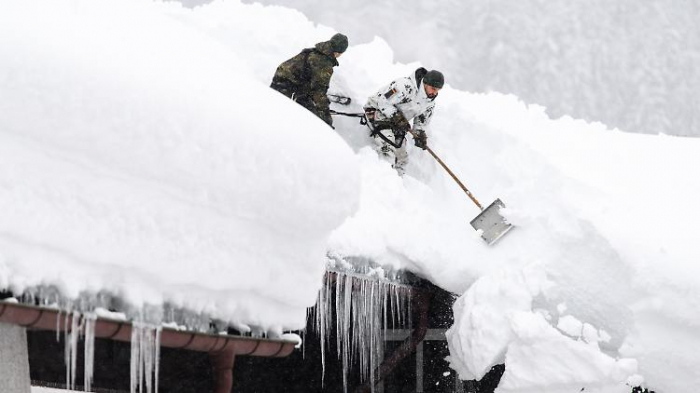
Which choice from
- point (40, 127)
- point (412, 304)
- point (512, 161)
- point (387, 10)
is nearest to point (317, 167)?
point (40, 127)

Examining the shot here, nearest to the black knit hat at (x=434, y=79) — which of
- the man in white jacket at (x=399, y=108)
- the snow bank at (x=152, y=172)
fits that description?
the man in white jacket at (x=399, y=108)

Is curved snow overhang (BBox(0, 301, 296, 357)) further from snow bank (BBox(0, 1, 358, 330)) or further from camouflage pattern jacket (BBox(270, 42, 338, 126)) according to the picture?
camouflage pattern jacket (BBox(270, 42, 338, 126))

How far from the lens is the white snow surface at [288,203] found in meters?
4.51

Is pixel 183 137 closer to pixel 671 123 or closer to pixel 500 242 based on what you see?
pixel 500 242

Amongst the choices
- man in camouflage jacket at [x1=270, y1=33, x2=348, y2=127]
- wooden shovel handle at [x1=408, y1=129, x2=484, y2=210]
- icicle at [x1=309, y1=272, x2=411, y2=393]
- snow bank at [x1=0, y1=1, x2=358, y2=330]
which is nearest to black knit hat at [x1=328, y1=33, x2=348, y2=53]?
man in camouflage jacket at [x1=270, y1=33, x2=348, y2=127]

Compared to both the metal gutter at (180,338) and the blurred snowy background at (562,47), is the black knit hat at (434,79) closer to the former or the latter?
the metal gutter at (180,338)

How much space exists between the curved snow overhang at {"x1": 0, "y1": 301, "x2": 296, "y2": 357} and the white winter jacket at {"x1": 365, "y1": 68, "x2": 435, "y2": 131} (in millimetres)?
3353

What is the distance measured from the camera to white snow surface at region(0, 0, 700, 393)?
4512 mm

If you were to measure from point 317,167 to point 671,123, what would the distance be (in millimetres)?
52800

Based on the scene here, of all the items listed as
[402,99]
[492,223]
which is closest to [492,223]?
[492,223]

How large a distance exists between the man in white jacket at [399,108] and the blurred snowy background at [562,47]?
4080 cm

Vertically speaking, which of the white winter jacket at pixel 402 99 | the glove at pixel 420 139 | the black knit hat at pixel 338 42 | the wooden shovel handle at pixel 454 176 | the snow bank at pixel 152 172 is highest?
the black knit hat at pixel 338 42

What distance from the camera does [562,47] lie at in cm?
5897

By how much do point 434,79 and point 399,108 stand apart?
0.43m
